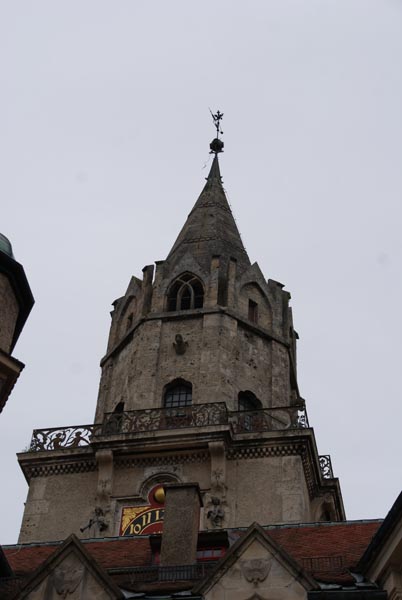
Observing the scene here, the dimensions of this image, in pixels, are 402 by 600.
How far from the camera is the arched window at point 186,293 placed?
140 ft

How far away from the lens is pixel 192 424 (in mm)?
37156

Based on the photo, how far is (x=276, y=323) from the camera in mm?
42812

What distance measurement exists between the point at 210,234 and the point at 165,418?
10.5 metres

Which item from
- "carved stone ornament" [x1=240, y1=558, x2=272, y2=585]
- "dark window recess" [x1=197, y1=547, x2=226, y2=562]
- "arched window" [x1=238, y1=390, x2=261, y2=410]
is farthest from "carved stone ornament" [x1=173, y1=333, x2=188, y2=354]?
"carved stone ornament" [x1=240, y1=558, x2=272, y2=585]

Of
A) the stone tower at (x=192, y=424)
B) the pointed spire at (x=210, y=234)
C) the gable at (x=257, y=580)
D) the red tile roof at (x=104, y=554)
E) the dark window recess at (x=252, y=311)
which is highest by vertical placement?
the pointed spire at (x=210, y=234)

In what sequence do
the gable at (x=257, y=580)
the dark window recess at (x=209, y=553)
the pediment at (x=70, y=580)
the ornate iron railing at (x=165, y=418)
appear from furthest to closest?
the ornate iron railing at (x=165, y=418) → the dark window recess at (x=209, y=553) → the pediment at (x=70, y=580) → the gable at (x=257, y=580)

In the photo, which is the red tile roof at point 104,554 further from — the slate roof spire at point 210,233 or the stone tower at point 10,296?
the slate roof spire at point 210,233

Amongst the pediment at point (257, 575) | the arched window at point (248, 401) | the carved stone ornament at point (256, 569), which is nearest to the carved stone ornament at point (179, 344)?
the arched window at point (248, 401)

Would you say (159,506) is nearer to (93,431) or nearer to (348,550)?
(93,431)

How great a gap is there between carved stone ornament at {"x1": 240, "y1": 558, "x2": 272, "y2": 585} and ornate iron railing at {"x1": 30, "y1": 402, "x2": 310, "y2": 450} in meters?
15.3

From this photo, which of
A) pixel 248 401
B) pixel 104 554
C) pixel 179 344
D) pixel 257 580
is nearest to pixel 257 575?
pixel 257 580

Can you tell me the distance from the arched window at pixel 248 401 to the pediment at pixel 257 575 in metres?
17.8

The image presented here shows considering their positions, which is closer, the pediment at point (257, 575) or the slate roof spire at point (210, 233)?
the pediment at point (257, 575)

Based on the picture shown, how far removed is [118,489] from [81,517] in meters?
1.31
